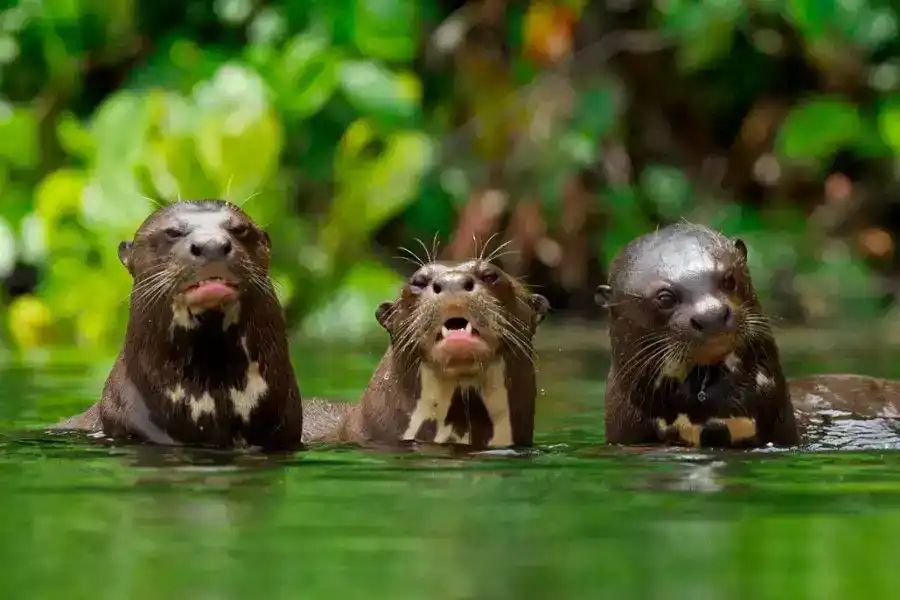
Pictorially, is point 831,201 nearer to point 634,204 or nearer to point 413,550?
point 634,204

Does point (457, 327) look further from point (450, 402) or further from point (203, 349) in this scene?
point (203, 349)

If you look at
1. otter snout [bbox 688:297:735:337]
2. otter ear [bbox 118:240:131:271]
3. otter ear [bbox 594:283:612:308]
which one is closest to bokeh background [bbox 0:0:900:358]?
otter ear [bbox 594:283:612:308]

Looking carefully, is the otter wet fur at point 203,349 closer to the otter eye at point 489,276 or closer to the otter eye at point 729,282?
the otter eye at point 489,276

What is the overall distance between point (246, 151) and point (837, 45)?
312 cm

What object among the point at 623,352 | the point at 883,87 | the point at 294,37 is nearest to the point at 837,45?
the point at 883,87

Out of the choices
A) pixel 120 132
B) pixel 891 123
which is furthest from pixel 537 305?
pixel 891 123

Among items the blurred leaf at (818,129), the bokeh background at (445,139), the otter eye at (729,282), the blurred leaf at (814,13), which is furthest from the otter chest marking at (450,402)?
the blurred leaf at (818,129)

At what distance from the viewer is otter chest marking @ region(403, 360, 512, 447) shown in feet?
13.0

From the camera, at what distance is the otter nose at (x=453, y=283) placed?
3863 millimetres

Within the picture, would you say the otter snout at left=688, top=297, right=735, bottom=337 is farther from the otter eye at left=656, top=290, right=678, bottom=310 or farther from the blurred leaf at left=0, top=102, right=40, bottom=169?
the blurred leaf at left=0, top=102, right=40, bottom=169

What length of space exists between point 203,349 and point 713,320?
3.32ft

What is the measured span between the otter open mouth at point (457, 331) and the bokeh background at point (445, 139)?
463 centimetres

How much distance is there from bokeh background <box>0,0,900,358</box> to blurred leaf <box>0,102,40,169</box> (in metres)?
0.01

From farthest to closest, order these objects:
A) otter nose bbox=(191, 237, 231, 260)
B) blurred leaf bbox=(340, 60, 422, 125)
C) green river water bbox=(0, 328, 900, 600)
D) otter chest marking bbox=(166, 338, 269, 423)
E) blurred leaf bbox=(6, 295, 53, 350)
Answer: blurred leaf bbox=(340, 60, 422, 125), blurred leaf bbox=(6, 295, 53, 350), otter chest marking bbox=(166, 338, 269, 423), otter nose bbox=(191, 237, 231, 260), green river water bbox=(0, 328, 900, 600)
